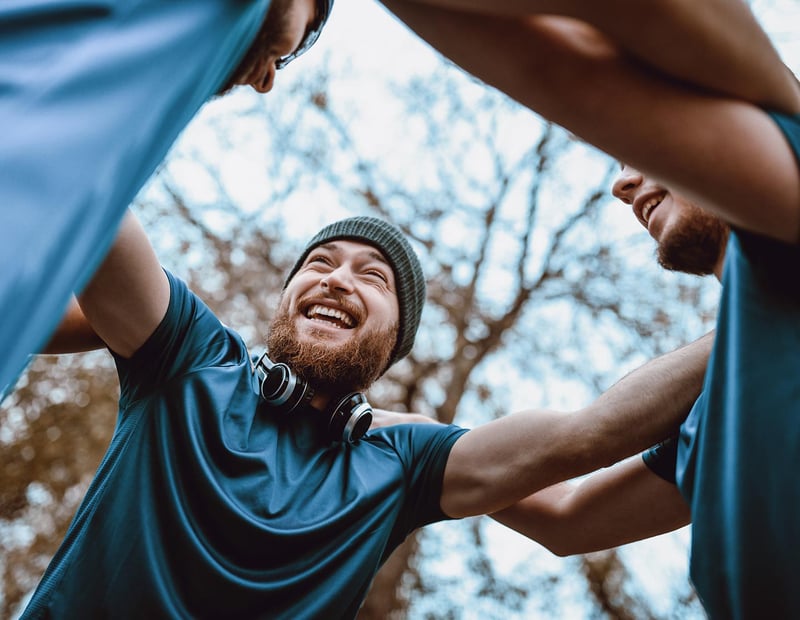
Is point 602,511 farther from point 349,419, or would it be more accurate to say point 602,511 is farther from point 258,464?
point 258,464

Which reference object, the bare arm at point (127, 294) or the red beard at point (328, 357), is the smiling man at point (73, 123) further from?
the red beard at point (328, 357)

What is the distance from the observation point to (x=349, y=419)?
267 cm

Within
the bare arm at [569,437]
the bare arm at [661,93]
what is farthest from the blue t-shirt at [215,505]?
the bare arm at [661,93]

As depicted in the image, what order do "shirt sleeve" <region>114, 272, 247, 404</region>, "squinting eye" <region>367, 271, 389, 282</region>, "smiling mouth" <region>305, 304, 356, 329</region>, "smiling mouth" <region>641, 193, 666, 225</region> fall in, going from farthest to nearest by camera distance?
1. "squinting eye" <region>367, 271, 389, 282</region>
2. "smiling mouth" <region>305, 304, 356, 329</region>
3. "shirt sleeve" <region>114, 272, 247, 404</region>
4. "smiling mouth" <region>641, 193, 666, 225</region>

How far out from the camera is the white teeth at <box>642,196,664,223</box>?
6.79 feet

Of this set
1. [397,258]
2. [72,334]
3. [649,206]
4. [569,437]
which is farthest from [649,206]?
[72,334]

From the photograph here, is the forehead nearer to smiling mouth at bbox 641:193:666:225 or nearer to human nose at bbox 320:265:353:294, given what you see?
human nose at bbox 320:265:353:294

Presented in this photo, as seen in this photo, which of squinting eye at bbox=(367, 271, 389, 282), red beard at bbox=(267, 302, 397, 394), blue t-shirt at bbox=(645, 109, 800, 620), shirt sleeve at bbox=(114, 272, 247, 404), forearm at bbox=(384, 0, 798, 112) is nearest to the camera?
forearm at bbox=(384, 0, 798, 112)

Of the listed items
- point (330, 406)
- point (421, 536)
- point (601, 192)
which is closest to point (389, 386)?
point (421, 536)

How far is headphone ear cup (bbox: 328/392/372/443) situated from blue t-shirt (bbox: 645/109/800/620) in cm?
132

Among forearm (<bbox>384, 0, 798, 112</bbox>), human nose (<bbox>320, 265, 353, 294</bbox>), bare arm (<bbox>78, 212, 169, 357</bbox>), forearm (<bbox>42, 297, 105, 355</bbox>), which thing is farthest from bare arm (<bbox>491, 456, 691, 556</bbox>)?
forearm (<bbox>42, 297, 105, 355</bbox>)

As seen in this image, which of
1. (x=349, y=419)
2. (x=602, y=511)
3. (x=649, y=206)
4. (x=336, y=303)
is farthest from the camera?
(x=336, y=303)

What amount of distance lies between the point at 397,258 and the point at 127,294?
1.53 m

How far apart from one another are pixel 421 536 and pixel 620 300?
372cm
